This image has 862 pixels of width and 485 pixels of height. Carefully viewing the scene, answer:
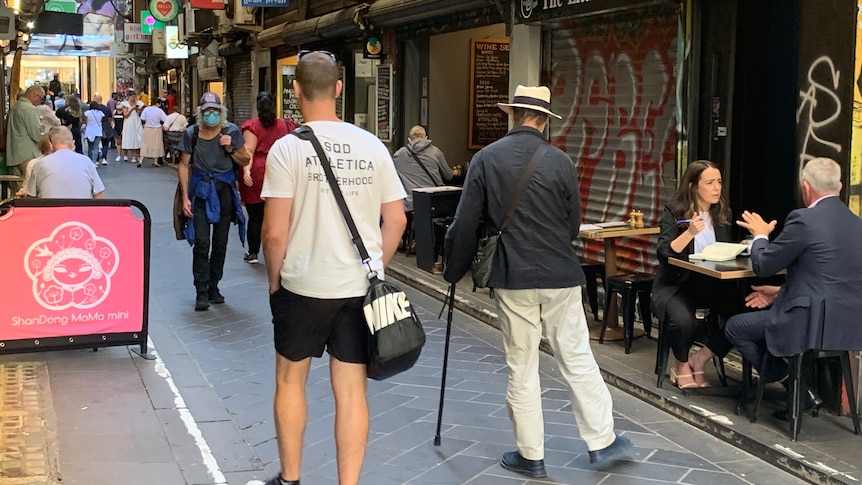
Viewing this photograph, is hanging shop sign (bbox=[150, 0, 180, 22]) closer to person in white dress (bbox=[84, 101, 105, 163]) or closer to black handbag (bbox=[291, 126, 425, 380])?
person in white dress (bbox=[84, 101, 105, 163])

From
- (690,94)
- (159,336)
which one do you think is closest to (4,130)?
(159,336)

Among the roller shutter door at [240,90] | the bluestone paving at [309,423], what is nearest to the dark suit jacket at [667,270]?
the bluestone paving at [309,423]

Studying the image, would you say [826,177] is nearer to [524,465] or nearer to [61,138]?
[524,465]

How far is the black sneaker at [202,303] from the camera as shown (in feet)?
30.3

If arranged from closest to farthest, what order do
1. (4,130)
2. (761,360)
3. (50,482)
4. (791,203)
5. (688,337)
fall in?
(50,482) → (761,360) → (688,337) → (791,203) → (4,130)

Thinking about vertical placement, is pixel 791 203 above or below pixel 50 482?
above

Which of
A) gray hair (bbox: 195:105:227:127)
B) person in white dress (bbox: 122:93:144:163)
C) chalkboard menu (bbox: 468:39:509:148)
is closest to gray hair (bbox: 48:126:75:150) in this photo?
gray hair (bbox: 195:105:227:127)

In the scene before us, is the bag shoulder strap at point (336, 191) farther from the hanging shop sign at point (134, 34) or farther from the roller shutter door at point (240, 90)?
the hanging shop sign at point (134, 34)

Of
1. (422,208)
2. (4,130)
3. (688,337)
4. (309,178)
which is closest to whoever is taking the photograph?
(309,178)

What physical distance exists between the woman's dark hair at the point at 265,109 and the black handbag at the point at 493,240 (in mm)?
5781

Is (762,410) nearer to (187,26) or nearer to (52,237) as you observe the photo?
(52,237)

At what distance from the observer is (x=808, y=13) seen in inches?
243

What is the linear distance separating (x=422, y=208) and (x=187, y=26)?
20.6m

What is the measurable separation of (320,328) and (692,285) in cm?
306
